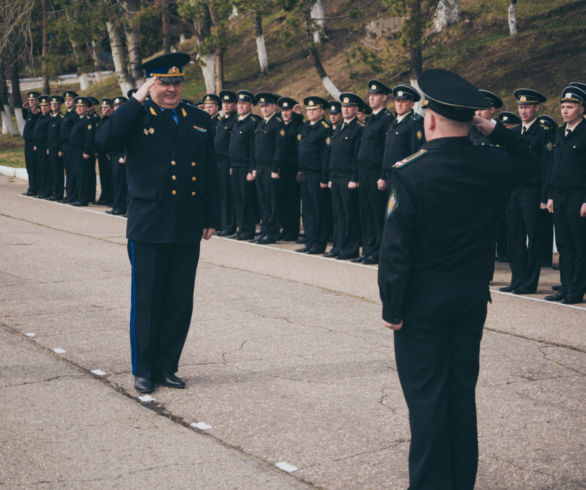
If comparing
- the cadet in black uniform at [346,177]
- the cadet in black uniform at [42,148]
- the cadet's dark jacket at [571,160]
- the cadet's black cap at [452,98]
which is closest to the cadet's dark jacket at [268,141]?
the cadet in black uniform at [346,177]

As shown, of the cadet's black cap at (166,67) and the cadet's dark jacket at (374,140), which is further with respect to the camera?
the cadet's dark jacket at (374,140)

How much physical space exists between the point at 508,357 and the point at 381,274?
3.41m

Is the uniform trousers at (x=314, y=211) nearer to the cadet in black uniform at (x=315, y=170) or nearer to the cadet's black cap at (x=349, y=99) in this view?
the cadet in black uniform at (x=315, y=170)

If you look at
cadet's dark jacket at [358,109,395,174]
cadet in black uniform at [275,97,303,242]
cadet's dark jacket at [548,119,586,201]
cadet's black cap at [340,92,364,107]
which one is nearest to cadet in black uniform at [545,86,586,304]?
cadet's dark jacket at [548,119,586,201]

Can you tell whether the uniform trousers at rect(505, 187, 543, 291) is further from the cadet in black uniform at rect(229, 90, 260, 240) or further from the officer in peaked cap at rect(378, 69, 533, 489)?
the officer in peaked cap at rect(378, 69, 533, 489)

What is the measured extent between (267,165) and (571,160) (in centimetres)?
541

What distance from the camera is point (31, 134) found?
19.0 meters

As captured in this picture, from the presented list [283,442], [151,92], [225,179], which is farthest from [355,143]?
[283,442]

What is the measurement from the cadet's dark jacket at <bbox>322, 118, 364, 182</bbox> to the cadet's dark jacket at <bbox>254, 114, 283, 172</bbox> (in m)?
1.27

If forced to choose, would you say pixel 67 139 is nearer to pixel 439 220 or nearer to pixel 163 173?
pixel 163 173

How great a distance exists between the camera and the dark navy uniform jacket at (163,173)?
Answer: 5.70 metres

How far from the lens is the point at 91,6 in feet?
84.2

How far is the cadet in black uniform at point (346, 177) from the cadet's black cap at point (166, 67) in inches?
256

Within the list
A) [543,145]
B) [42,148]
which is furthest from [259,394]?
[42,148]
